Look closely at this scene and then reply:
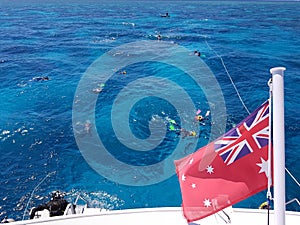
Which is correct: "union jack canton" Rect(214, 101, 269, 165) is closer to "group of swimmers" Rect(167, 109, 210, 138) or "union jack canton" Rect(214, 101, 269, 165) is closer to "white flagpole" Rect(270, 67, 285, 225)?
"white flagpole" Rect(270, 67, 285, 225)

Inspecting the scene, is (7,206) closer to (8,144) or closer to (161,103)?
(8,144)

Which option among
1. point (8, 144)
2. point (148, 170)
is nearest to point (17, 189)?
point (8, 144)

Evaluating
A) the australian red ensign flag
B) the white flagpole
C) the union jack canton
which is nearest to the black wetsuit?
the australian red ensign flag

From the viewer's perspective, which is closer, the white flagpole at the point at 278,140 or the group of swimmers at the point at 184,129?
the white flagpole at the point at 278,140

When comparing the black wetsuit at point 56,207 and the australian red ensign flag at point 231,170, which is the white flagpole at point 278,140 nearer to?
the australian red ensign flag at point 231,170

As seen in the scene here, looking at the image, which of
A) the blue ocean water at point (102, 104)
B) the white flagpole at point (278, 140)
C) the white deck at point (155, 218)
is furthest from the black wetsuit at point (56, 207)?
the white flagpole at point (278, 140)

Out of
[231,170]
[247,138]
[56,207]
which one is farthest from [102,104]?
[247,138]
